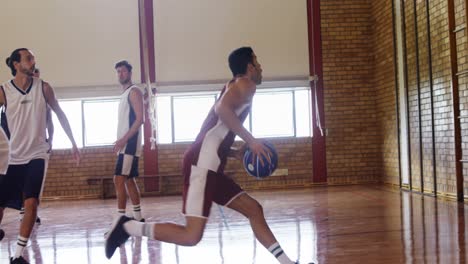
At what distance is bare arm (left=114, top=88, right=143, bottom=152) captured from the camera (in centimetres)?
508

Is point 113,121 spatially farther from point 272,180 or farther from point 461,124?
point 461,124

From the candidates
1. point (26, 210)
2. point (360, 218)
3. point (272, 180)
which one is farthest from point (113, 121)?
point (26, 210)

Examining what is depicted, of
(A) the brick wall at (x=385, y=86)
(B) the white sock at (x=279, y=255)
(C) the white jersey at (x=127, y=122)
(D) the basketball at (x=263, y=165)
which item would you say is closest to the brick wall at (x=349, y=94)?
(A) the brick wall at (x=385, y=86)

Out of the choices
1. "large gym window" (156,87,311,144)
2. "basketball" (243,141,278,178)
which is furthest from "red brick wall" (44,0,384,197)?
"basketball" (243,141,278,178)

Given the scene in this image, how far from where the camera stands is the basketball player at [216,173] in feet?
10.1

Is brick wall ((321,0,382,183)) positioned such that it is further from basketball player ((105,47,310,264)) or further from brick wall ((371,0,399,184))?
basketball player ((105,47,310,264))

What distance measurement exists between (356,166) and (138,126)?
18.9 ft

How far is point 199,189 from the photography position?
3100mm

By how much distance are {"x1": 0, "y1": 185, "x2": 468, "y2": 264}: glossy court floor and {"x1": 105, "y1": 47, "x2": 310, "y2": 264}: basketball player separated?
74cm

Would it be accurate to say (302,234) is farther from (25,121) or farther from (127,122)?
(25,121)

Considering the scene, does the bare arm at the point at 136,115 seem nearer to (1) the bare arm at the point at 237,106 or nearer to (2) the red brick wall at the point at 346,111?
(1) the bare arm at the point at 237,106

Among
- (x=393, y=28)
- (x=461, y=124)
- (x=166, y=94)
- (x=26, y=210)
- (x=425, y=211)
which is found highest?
(x=393, y=28)

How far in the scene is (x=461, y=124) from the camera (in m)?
6.98

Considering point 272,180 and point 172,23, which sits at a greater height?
point 172,23
